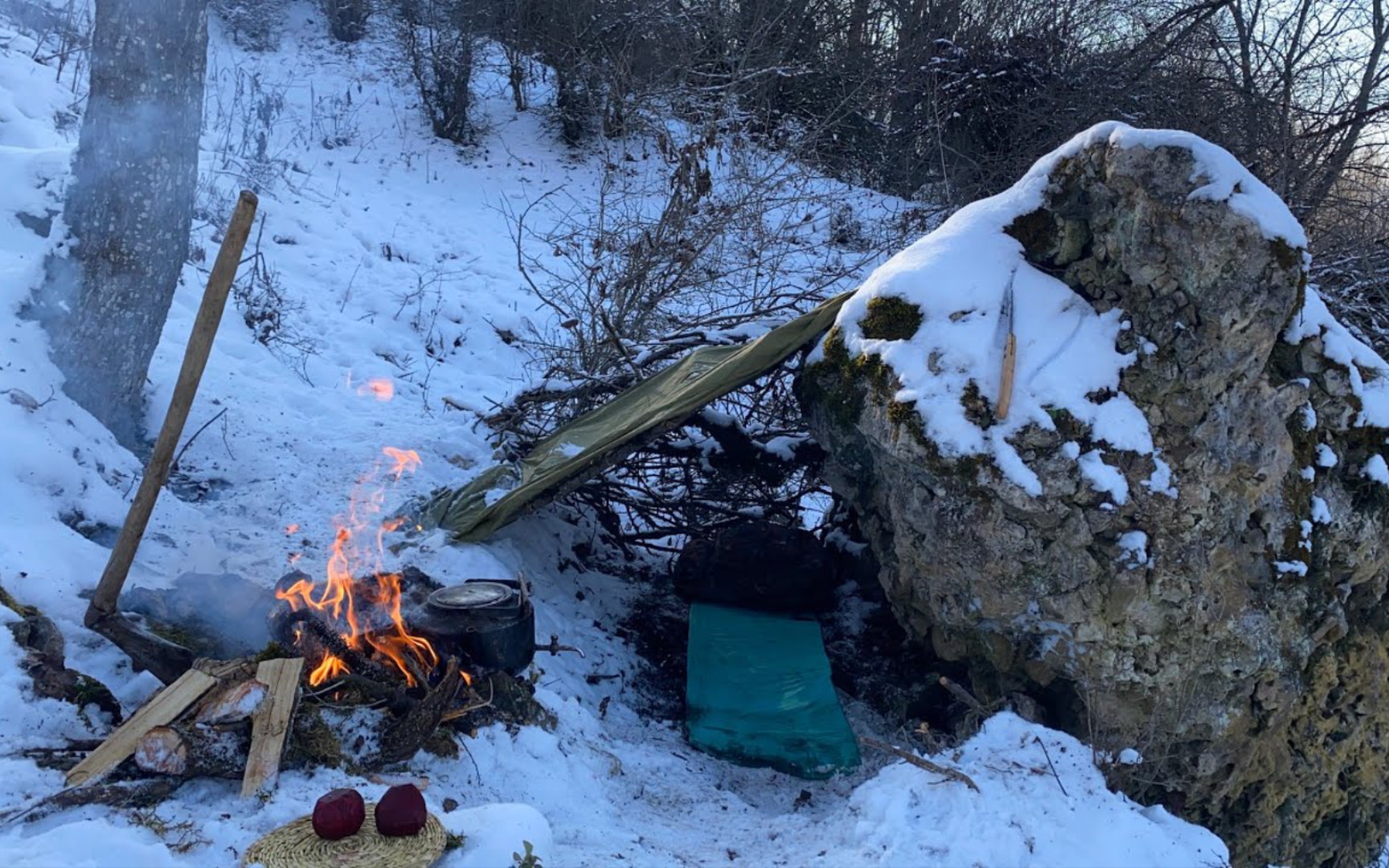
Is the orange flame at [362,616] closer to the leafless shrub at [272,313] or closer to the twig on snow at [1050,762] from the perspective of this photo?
the twig on snow at [1050,762]

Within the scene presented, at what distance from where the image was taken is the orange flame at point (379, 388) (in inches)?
287

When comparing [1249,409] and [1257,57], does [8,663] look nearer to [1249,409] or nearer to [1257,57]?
[1249,409]

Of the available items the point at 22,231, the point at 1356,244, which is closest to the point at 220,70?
the point at 22,231

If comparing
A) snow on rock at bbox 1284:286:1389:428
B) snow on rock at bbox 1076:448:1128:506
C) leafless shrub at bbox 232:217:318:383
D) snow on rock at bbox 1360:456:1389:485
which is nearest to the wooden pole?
snow on rock at bbox 1076:448:1128:506

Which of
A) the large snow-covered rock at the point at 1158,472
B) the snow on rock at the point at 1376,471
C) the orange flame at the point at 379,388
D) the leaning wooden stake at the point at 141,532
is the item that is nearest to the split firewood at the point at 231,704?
the leaning wooden stake at the point at 141,532

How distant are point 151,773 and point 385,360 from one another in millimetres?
5196

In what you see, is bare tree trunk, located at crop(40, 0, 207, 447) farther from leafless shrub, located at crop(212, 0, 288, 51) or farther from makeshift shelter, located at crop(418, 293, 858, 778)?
leafless shrub, located at crop(212, 0, 288, 51)

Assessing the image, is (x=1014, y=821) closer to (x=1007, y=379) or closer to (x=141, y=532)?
(x=1007, y=379)

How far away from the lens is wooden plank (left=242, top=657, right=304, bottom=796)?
321 cm

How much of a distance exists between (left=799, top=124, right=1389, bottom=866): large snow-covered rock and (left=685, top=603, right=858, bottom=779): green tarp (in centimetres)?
81

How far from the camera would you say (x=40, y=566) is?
4.04 meters

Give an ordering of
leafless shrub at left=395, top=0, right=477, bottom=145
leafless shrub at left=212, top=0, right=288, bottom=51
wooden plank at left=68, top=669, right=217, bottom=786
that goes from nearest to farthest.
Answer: wooden plank at left=68, top=669, right=217, bottom=786 → leafless shrub at left=395, top=0, right=477, bottom=145 → leafless shrub at left=212, top=0, right=288, bottom=51

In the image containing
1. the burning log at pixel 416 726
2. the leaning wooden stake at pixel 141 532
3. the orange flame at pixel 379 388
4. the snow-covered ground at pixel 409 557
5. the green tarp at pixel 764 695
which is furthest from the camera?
the orange flame at pixel 379 388

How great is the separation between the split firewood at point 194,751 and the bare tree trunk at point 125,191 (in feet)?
8.33
